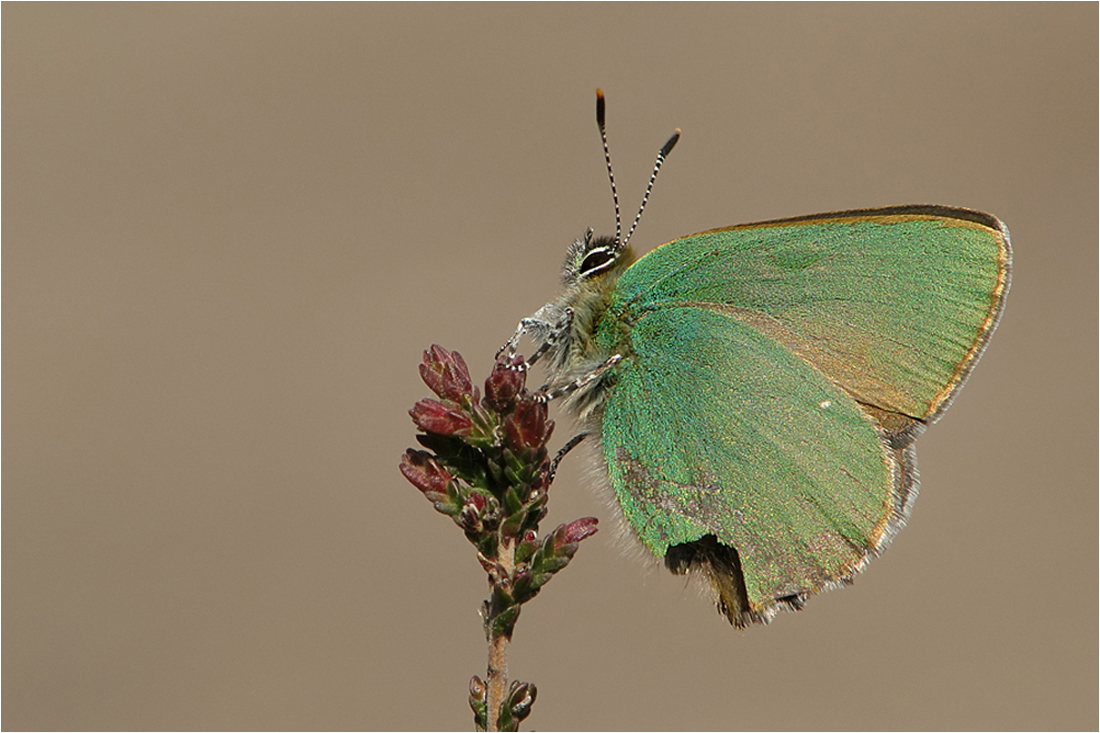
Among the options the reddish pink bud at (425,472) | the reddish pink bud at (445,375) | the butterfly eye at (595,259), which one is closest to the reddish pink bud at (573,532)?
the reddish pink bud at (425,472)

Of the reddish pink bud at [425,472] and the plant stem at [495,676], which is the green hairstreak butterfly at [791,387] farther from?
the plant stem at [495,676]

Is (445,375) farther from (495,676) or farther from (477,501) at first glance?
(495,676)

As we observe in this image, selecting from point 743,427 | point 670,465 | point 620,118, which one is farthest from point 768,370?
point 620,118

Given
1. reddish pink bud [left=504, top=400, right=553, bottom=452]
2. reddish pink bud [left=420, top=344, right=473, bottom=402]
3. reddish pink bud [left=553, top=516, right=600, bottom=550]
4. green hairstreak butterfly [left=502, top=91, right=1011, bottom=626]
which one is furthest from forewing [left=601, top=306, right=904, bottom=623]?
reddish pink bud [left=420, top=344, right=473, bottom=402]

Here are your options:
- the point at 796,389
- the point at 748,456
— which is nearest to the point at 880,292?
the point at 796,389

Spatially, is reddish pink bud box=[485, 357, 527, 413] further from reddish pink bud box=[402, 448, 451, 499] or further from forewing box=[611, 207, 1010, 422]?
forewing box=[611, 207, 1010, 422]

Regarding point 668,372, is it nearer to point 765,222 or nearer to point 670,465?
point 670,465
